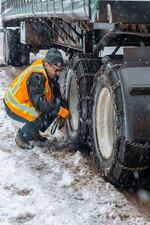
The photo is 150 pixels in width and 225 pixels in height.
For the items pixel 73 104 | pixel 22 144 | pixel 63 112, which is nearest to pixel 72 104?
pixel 73 104

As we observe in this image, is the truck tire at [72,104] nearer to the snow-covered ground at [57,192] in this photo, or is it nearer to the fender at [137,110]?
the snow-covered ground at [57,192]

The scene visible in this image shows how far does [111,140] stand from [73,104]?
1585 millimetres

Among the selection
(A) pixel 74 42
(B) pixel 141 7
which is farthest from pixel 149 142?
(A) pixel 74 42

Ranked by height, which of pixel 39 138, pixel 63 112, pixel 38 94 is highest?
pixel 38 94

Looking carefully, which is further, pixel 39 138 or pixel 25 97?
pixel 39 138

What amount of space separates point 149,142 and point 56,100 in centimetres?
228

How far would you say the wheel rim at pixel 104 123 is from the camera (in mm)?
4949

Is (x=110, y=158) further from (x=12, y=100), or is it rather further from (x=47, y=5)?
(x=47, y=5)

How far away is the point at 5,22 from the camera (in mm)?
16422

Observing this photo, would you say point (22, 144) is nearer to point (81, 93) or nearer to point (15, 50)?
point (81, 93)

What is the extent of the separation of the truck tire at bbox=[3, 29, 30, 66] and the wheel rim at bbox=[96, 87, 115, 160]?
33.5 ft

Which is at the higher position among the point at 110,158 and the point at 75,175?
the point at 110,158

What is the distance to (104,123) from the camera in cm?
514

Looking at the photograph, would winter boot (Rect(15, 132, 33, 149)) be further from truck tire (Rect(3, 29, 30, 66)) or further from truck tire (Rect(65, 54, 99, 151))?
truck tire (Rect(3, 29, 30, 66))
